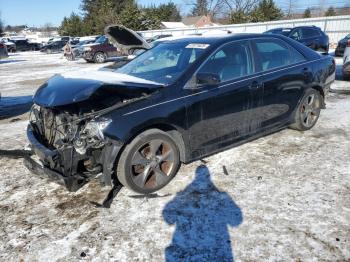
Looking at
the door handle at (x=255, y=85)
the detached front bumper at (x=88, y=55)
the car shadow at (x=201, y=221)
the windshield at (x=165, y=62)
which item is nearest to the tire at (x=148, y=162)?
the car shadow at (x=201, y=221)

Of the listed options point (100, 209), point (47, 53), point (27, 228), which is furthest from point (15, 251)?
point (47, 53)

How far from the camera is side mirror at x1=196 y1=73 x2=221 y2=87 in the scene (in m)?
3.84

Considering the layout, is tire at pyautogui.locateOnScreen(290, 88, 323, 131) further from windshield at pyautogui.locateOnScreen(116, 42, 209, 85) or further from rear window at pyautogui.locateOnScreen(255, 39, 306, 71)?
windshield at pyautogui.locateOnScreen(116, 42, 209, 85)

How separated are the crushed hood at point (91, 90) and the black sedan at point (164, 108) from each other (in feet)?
0.04

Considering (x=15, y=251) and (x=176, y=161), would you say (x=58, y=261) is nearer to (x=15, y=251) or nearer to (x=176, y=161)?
(x=15, y=251)

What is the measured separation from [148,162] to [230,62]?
1.74 meters

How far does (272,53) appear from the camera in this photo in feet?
16.1

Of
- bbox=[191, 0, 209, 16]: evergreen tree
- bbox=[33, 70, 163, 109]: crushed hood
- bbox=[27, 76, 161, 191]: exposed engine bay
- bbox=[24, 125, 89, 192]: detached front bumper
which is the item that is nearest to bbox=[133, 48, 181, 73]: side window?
bbox=[33, 70, 163, 109]: crushed hood

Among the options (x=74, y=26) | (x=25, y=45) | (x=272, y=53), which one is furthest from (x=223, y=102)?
(x=74, y=26)

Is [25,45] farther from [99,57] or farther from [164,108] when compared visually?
[164,108]

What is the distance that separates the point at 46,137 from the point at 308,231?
304 centimetres

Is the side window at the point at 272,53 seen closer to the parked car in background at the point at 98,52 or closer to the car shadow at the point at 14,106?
the car shadow at the point at 14,106

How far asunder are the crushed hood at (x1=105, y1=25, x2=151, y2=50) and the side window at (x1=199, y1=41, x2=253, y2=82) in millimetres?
2593

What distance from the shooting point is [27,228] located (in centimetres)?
329
